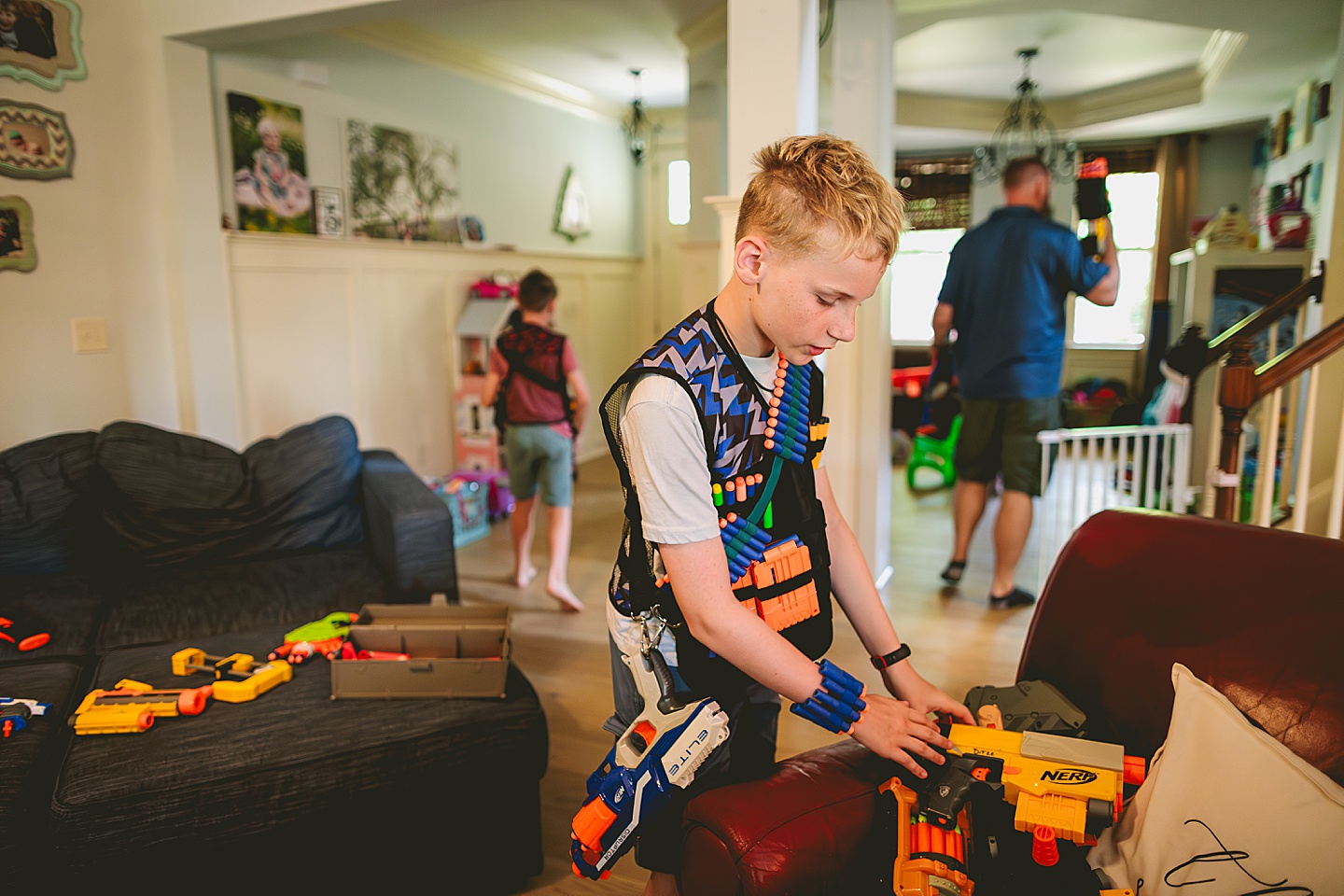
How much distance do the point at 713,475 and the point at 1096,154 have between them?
7632mm

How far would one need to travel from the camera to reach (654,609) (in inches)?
46.5

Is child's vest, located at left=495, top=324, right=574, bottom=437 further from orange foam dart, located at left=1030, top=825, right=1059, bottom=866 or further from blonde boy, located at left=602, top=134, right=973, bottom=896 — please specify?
orange foam dart, located at left=1030, top=825, right=1059, bottom=866

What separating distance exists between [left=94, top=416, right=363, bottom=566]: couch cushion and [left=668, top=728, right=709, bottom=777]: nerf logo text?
7.29 feet

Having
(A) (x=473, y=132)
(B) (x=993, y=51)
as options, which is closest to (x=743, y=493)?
(A) (x=473, y=132)

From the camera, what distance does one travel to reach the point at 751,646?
108 cm

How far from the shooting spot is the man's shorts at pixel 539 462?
3.44 m

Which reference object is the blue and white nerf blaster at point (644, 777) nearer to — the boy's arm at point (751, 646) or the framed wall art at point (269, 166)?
the boy's arm at point (751, 646)

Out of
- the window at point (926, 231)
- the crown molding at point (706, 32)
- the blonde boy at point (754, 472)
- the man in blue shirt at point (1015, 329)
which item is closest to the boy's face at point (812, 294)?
the blonde boy at point (754, 472)

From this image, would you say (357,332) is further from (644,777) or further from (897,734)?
(897,734)

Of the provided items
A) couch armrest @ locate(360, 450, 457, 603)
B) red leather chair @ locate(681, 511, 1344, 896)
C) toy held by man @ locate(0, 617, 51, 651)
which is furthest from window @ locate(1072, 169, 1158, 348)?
toy held by man @ locate(0, 617, 51, 651)

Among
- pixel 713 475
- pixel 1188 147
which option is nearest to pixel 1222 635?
pixel 713 475

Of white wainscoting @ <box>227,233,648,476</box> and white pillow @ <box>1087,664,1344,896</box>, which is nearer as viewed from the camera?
white pillow @ <box>1087,664,1344,896</box>

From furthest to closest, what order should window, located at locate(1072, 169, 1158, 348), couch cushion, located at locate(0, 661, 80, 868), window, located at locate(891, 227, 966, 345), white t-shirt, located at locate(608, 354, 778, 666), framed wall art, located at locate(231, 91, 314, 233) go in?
window, located at locate(891, 227, 966, 345)
window, located at locate(1072, 169, 1158, 348)
framed wall art, located at locate(231, 91, 314, 233)
couch cushion, located at locate(0, 661, 80, 868)
white t-shirt, located at locate(608, 354, 778, 666)

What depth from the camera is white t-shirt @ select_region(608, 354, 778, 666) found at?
1045 millimetres
